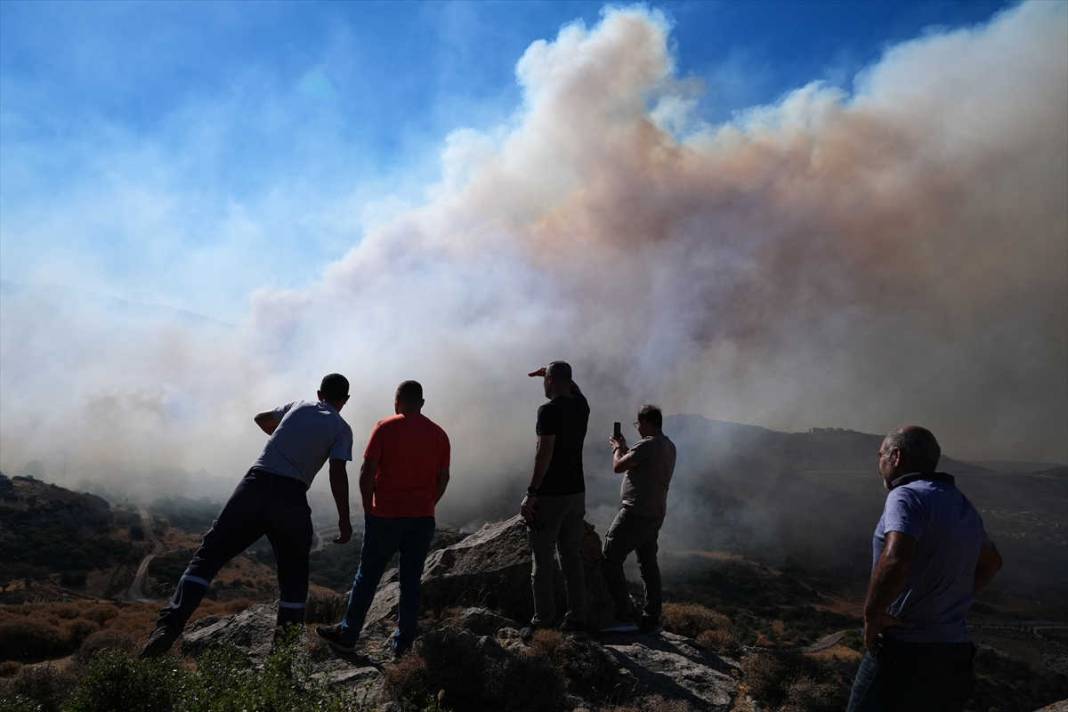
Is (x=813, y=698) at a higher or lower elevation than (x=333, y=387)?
lower

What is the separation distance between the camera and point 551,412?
671 centimetres

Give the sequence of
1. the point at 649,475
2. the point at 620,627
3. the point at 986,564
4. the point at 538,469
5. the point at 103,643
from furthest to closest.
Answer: the point at 103,643, the point at 620,627, the point at 649,475, the point at 538,469, the point at 986,564

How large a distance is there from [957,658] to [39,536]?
64.3m

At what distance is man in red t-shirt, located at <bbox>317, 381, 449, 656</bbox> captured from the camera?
605 cm

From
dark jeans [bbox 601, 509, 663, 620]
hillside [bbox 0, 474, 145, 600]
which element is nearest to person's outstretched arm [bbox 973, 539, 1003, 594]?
dark jeans [bbox 601, 509, 663, 620]

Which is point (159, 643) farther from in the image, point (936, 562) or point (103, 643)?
point (103, 643)

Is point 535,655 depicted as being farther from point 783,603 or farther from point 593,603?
point 783,603

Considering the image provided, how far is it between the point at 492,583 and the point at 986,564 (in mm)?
5929

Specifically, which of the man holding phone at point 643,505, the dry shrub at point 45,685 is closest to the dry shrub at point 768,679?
the man holding phone at point 643,505

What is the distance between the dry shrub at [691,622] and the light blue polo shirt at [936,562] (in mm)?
5921

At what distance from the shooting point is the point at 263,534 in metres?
5.34

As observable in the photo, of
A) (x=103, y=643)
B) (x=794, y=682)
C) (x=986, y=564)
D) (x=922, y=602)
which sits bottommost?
(x=103, y=643)

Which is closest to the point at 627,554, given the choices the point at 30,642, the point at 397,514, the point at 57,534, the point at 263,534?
the point at 397,514

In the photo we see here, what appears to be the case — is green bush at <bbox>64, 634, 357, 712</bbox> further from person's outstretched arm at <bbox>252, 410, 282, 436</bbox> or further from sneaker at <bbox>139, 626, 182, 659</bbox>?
person's outstretched arm at <bbox>252, 410, 282, 436</bbox>
